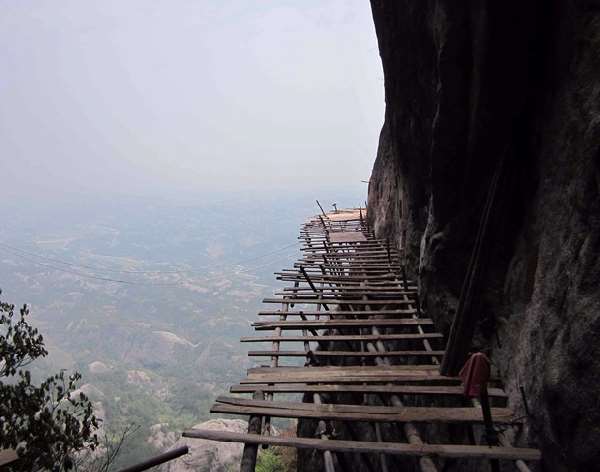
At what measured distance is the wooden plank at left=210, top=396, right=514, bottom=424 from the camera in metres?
4.49

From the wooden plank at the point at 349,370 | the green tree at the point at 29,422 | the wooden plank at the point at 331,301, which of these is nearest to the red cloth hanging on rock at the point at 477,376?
the wooden plank at the point at 349,370

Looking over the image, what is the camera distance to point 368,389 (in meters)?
→ 5.19

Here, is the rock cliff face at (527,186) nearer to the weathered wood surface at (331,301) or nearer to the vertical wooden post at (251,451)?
the weathered wood surface at (331,301)

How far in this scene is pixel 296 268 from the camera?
11.3 meters

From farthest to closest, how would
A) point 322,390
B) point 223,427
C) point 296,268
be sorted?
point 223,427 < point 296,268 < point 322,390

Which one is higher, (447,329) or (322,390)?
(447,329)

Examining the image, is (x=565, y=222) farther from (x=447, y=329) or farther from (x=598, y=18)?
(x=447, y=329)

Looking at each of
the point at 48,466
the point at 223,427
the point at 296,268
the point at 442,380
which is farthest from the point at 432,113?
the point at 223,427

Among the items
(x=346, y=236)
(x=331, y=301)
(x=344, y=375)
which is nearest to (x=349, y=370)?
(x=344, y=375)

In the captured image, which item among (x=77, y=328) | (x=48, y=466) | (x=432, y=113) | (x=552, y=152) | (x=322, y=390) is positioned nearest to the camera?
(x=552, y=152)

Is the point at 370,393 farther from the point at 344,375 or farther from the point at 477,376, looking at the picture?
the point at 477,376

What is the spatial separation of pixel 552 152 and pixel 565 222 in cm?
73

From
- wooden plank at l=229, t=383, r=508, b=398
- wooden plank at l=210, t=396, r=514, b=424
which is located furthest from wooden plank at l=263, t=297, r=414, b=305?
wooden plank at l=210, t=396, r=514, b=424

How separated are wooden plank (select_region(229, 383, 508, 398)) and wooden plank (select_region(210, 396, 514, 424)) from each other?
0.25m
